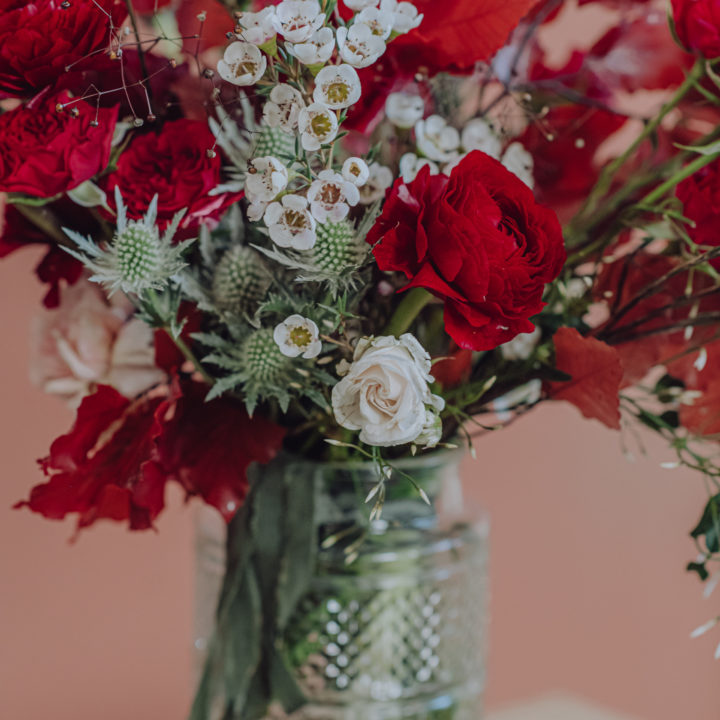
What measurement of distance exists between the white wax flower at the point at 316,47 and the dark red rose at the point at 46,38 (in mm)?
112

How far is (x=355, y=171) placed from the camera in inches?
18.6

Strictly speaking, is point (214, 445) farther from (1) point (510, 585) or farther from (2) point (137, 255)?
(1) point (510, 585)

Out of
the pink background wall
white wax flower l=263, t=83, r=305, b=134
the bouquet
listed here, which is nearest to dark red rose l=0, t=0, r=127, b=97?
the bouquet

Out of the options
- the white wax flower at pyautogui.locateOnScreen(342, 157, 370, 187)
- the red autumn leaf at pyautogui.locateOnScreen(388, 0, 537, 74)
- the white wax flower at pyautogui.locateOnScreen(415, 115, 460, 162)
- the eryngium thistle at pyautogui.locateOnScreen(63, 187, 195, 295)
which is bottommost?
the eryngium thistle at pyautogui.locateOnScreen(63, 187, 195, 295)

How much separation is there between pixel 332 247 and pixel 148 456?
18 cm

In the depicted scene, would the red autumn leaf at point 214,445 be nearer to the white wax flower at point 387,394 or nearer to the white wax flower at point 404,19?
the white wax flower at point 387,394

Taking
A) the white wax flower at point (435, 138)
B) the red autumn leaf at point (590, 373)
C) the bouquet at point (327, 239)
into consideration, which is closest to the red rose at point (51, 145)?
the bouquet at point (327, 239)

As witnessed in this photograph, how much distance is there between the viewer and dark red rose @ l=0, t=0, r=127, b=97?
498mm

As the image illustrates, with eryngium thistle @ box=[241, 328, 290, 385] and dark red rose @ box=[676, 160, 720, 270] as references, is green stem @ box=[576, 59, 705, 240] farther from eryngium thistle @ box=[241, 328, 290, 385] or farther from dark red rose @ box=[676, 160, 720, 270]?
eryngium thistle @ box=[241, 328, 290, 385]

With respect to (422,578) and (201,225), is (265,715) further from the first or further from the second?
(201,225)

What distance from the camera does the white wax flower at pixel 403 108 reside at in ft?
1.99

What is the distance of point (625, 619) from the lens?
1.21 meters

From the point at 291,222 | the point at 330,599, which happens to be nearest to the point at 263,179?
the point at 291,222

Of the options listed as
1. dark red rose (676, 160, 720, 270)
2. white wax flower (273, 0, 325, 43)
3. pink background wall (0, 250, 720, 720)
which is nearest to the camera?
white wax flower (273, 0, 325, 43)
